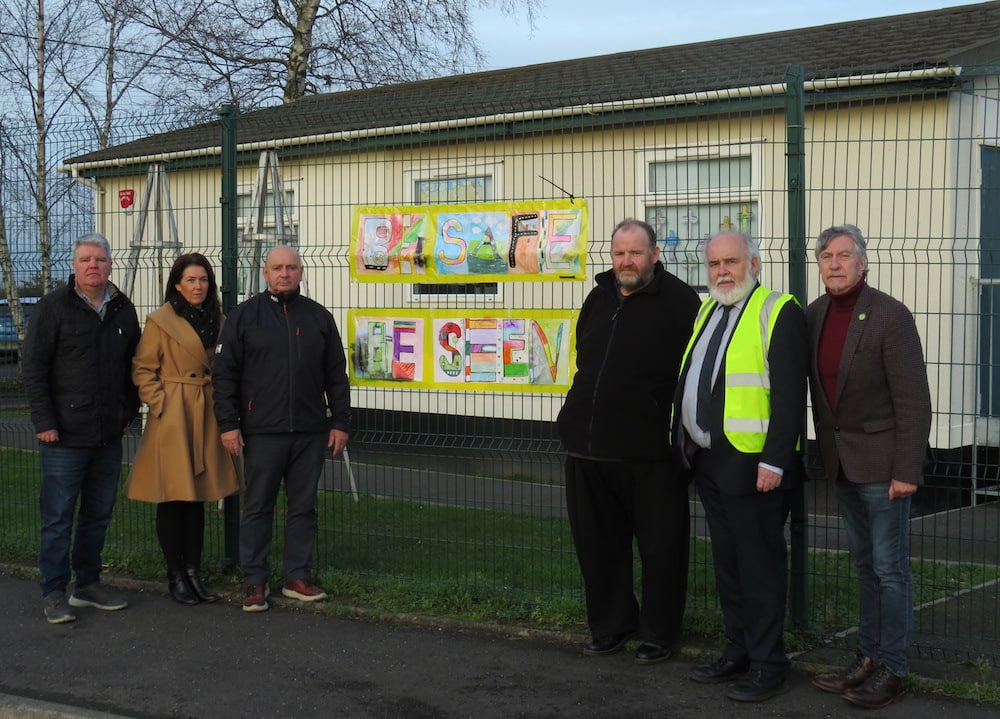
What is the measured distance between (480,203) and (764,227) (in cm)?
156

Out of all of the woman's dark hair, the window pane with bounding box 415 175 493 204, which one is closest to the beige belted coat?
the woman's dark hair

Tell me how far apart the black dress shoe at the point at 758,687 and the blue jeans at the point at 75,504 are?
3591mm

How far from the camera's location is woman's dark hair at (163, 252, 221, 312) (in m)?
6.25

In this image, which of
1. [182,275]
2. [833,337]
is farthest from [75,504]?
[833,337]

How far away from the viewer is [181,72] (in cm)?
2441

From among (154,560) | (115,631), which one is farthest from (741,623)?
(154,560)

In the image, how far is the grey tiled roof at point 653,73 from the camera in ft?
19.8

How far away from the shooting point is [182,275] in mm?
6266

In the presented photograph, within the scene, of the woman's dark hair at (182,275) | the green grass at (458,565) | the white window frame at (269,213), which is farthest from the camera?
the white window frame at (269,213)

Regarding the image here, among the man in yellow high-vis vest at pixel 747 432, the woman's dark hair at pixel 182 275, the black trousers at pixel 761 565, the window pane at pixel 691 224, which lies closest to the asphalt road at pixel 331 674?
the black trousers at pixel 761 565

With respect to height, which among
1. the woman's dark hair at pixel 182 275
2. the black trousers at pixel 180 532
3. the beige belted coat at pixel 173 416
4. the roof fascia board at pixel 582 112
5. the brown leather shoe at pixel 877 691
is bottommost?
the brown leather shoe at pixel 877 691

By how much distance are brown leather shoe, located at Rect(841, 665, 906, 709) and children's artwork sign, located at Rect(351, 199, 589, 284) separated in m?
2.45

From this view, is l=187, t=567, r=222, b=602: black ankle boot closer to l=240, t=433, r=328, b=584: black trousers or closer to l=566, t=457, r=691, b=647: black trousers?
l=240, t=433, r=328, b=584: black trousers

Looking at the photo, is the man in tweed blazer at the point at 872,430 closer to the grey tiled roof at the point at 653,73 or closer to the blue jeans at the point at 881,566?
the blue jeans at the point at 881,566
